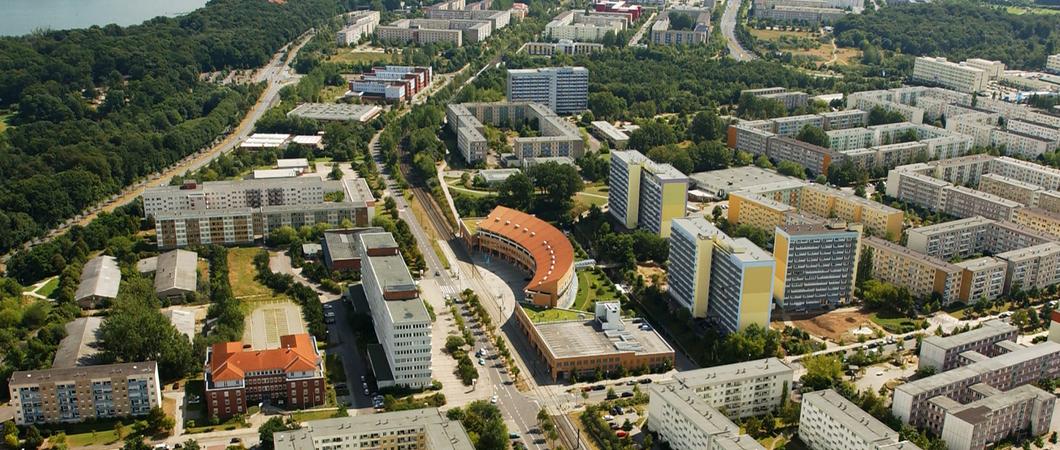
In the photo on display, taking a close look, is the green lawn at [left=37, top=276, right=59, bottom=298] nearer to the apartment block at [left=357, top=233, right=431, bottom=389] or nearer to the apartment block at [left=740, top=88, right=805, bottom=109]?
the apartment block at [left=357, top=233, right=431, bottom=389]

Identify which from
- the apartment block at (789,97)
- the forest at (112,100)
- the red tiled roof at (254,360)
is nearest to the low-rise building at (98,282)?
the forest at (112,100)

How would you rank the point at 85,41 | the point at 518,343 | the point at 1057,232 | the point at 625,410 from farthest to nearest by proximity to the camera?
the point at 85,41
the point at 1057,232
the point at 518,343
the point at 625,410

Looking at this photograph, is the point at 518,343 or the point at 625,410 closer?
the point at 625,410

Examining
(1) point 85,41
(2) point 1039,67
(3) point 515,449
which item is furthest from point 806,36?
(3) point 515,449

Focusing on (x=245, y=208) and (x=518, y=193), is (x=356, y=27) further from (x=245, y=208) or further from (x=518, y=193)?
(x=245, y=208)

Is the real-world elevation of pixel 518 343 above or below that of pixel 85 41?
below

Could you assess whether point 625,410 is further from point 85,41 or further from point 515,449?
point 85,41
